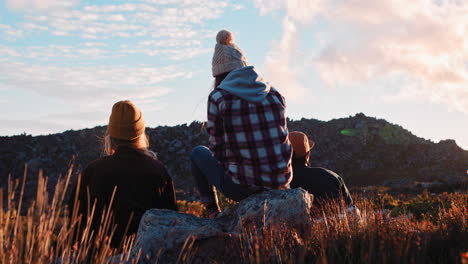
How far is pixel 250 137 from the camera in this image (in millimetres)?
4062

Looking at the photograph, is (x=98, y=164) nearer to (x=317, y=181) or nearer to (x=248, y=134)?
(x=248, y=134)

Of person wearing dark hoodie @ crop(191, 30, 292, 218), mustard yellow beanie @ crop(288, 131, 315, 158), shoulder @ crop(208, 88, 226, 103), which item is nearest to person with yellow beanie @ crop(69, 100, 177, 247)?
person wearing dark hoodie @ crop(191, 30, 292, 218)

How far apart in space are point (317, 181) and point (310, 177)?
88 millimetres

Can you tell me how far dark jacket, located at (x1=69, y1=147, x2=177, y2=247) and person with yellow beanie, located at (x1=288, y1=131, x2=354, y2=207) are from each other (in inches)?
61.9

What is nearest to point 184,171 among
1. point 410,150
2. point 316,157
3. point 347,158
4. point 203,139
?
point 203,139

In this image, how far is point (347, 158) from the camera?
29.0 m

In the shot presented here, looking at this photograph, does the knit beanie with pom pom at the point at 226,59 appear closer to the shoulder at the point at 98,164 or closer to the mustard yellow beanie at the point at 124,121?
the mustard yellow beanie at the point at 124,121

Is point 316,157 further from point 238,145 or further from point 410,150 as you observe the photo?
point 238,145

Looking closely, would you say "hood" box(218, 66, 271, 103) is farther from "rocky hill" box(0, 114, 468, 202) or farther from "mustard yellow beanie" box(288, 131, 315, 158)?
"rocky hill" box(0, 114, 468, 202)

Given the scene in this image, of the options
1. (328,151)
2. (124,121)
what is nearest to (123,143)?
(124,121)

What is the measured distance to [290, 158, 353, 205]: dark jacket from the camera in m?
5.19

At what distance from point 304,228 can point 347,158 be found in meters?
25.5

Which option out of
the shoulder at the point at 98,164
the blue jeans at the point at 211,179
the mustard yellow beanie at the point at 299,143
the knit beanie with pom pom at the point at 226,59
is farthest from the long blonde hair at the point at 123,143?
the mustard yellow beanie at the point at 299,143

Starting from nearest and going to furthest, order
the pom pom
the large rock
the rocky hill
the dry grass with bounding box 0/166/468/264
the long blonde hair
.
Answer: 1. the dry grass with bounding box 0/166/468/264
2. the large rock
3. the long blonde hair
4. the pom pom
5. the rocky hill
